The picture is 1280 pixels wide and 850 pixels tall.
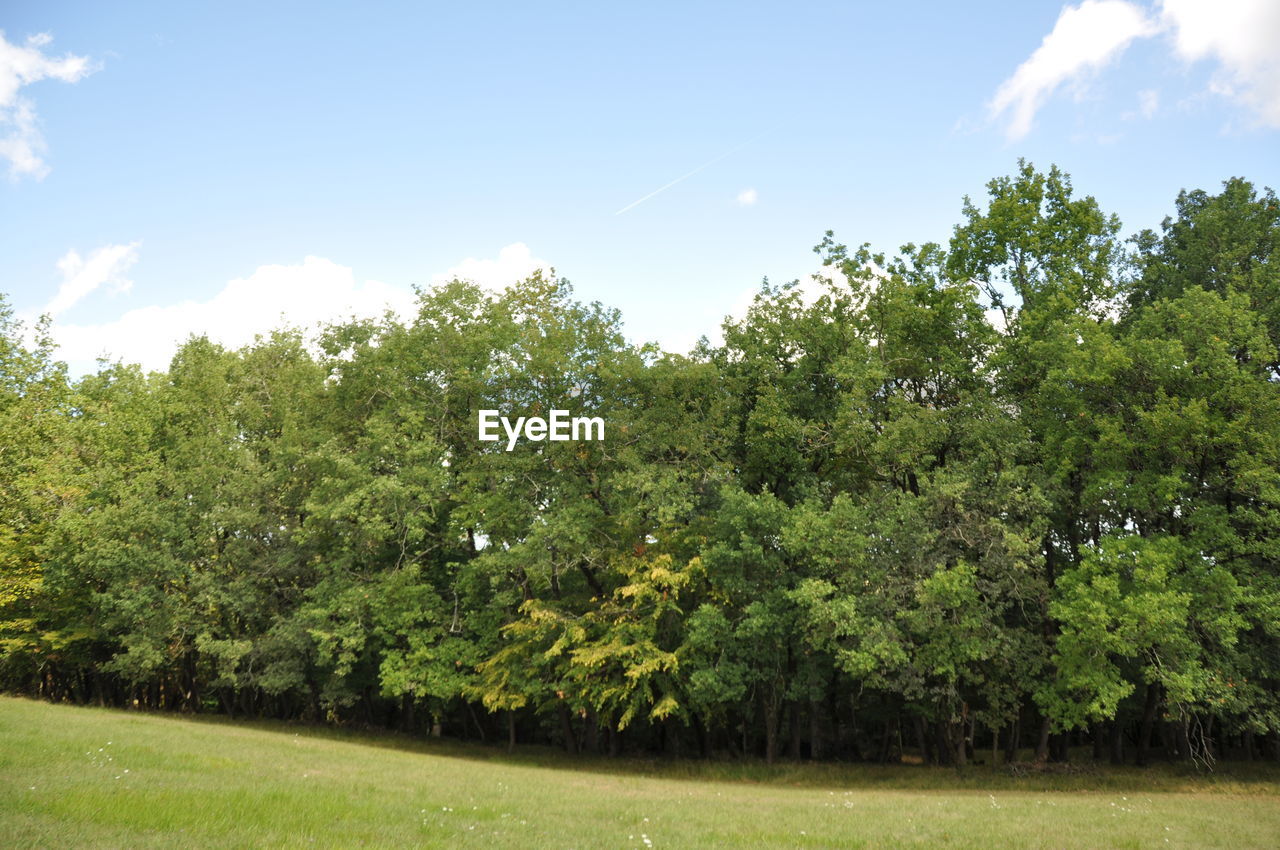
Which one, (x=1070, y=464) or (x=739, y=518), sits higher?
(x=1070, y=464)

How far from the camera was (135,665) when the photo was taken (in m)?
42.5

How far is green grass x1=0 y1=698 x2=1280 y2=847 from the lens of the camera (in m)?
12.5

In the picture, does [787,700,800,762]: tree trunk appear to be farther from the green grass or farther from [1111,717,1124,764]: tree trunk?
[1111,717,1124,764]: tree trunk

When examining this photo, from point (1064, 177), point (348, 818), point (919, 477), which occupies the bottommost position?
point (348, 818)

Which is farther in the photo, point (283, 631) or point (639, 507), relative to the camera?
point (283, 631)

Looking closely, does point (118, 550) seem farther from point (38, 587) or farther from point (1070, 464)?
point (1070, 464)

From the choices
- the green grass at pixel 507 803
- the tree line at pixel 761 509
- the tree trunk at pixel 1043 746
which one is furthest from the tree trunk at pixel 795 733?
the tree trunk at pixel 1043 746

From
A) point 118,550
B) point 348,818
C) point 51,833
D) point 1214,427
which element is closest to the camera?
point 51,833

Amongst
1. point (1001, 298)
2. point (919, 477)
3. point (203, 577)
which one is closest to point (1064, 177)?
point (1001, 298)

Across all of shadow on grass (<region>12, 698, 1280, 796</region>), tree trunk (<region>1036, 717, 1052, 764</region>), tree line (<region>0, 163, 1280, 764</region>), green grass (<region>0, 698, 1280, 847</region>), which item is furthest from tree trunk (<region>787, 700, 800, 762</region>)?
tree trunk (<region>1036, 717, 1052, 764</region>)

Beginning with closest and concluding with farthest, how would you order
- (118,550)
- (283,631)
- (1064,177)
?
(1064,177) < (283,631) < (118,550)

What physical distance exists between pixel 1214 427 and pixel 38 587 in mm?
52388

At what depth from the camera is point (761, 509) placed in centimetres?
2931

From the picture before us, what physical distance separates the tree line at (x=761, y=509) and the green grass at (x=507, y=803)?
319 centimetres
